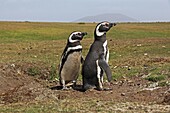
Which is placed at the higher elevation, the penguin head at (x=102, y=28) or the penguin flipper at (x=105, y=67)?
the penguin head at (x=102, y=28)

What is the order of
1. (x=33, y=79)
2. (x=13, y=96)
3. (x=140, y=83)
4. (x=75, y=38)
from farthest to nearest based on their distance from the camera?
(x=33, y=79)
(x=140, y=83)
(x=75, y=38)
(x=13, y=96)

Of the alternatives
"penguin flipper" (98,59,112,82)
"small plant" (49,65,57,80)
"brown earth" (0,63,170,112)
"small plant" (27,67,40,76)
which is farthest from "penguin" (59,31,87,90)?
"small plant" (27,67,40,76)

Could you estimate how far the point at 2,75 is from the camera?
1475 centimetres

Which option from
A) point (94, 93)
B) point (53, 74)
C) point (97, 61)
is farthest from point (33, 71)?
point (94, 93)

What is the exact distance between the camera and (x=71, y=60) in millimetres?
13211

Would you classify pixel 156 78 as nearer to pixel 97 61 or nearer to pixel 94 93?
pixel 97 61

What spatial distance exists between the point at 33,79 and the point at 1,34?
89.1 ft

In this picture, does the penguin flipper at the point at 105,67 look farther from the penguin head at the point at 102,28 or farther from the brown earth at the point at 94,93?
the penguin head at the point at 102,28

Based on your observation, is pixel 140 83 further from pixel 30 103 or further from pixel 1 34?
pixel 1 34

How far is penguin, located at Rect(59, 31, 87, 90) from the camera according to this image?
42.4 ft

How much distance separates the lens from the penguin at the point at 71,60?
12922 millimetres

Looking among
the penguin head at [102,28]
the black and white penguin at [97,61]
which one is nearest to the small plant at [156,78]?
the black and white penguin at [97,61]

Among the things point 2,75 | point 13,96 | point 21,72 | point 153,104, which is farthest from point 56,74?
point 153,104

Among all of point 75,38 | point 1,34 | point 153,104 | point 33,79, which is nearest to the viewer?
point 153,104
